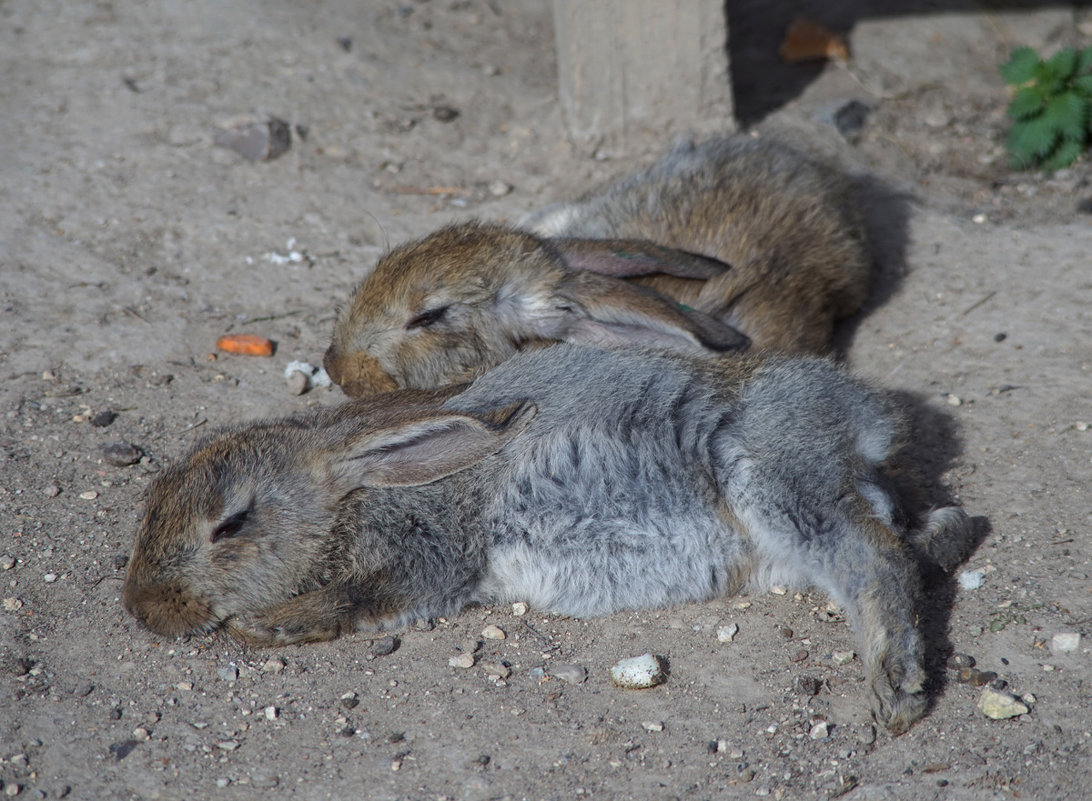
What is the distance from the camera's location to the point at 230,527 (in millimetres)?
3684

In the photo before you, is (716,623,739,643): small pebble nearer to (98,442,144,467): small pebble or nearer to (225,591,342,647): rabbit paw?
(225,591,342,647): rabbit paw

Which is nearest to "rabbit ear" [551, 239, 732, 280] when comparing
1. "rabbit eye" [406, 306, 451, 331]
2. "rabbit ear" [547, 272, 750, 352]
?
"rabbit ear" [547, 272, 750, 352]

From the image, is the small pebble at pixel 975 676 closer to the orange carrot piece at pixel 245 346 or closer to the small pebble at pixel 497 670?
the small pebble at pixel 497 670

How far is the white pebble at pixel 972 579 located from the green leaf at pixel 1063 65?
3867 millimetres

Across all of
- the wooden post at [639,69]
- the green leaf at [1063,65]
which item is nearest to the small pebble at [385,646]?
the wooden post at [639,69]

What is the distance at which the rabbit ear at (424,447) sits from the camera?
12.2 ft

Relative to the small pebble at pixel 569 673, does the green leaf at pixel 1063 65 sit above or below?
above

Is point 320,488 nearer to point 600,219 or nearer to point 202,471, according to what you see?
point 202,471

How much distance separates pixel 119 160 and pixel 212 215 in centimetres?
74

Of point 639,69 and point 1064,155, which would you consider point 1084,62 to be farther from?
point 639,69

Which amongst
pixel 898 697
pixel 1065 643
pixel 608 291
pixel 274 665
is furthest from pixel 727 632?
pixel 274 665

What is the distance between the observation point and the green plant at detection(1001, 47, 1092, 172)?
6461 millimetres

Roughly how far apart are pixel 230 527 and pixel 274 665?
1.64 feet

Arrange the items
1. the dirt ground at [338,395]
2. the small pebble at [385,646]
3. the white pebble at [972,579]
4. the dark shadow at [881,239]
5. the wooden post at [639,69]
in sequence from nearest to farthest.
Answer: the dirt ground at [338,395], the small pebble at [385,646], the white pebble at [972,579], the dark shadow at [881,239], the wooden post at [639,69]
